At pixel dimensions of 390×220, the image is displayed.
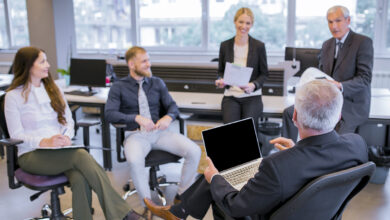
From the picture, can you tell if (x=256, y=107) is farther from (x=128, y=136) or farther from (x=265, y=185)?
(x=265, y=185)

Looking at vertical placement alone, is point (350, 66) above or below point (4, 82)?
above

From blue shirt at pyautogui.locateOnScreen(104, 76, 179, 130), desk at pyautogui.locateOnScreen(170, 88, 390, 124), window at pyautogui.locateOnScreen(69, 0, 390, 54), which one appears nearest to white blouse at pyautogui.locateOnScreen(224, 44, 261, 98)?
desk at pyautogui.locateOnScreen(170, 88, 390, 124)

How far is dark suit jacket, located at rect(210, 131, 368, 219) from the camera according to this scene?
135 cm

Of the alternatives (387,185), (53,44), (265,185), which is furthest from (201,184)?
(53,44)

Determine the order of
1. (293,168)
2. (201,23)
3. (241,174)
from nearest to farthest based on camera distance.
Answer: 1. (293,168)
2. (241,174)
3. (201,23)

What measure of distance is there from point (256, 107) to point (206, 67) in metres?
0.79

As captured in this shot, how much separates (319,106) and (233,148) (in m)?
0.75

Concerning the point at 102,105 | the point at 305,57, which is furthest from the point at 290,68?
the point at 102,105

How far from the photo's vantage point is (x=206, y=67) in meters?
3.60

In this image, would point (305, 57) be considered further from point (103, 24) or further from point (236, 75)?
point (103, 24)

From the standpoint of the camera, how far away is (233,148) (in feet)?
6.76

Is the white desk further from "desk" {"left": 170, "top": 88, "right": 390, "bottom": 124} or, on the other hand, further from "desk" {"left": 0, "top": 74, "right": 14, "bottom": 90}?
"desk" {"left": 0, "top": 74, "right": 14, "bottom": 90}

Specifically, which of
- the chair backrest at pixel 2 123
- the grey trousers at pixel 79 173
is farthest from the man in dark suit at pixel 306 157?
the chair backrest at pixel 2 123

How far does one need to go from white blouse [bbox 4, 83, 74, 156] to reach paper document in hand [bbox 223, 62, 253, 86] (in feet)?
4.05
